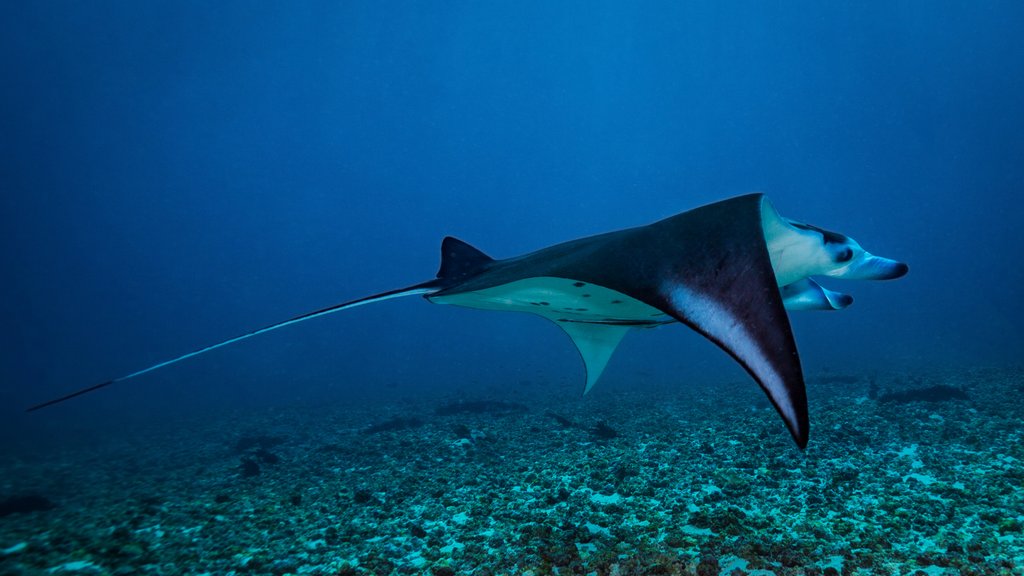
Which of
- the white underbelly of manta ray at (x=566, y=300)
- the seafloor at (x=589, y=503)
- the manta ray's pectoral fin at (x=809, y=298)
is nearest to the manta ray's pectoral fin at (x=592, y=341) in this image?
the white underbelly of manta ray at (x=566, y=300)

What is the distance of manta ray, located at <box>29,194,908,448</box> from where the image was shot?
1.18 meters

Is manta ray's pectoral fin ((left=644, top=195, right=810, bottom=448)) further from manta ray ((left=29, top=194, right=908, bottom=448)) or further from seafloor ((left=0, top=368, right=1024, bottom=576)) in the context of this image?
seafloor ((left=0, top=368, right=1024, bottom=576))

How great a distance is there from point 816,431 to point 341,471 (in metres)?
5.95

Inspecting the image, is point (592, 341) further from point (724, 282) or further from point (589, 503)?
point (724, 282)

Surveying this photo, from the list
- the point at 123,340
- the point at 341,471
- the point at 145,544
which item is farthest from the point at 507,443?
the point at 123,340

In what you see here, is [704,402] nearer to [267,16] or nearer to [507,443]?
[507,443]

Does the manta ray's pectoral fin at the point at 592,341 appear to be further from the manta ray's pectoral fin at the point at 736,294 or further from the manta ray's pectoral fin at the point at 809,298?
the manta ray's pectoral fin at the point at 736,294

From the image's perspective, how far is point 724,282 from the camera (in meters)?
1.35

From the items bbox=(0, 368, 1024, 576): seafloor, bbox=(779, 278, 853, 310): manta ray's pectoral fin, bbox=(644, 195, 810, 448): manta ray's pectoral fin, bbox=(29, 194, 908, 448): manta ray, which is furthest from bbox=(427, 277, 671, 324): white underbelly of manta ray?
bbox=(0, 368, 1024, 576): seafloor

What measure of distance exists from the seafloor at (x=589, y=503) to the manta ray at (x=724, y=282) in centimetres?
149

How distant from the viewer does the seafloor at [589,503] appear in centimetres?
228

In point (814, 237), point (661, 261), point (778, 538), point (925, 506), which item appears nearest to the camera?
point (661, 261)

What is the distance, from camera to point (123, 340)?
2489 inches

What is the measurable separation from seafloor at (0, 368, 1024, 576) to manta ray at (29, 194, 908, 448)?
149 centimetres
